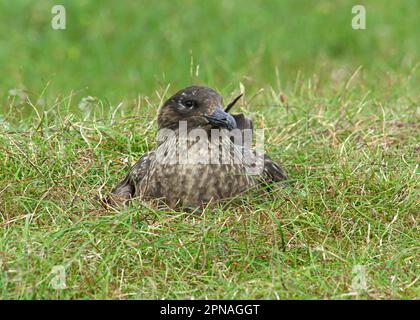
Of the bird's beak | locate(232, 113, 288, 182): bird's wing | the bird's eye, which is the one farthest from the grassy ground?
the bird's eye

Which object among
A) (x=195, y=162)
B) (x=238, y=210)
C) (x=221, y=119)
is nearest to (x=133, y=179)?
(x=195, y=162)

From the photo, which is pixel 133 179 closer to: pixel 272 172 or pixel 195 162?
pixel 195 162

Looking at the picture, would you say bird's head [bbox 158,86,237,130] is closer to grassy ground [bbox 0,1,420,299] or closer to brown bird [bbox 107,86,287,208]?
brown bird [bbox 107,86,287,208]

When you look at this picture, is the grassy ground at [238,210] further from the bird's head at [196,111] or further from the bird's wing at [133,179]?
the bird's head at [196,111]

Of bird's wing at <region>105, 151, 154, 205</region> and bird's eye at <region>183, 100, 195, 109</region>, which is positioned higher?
bird's eye at <region>183, 100, 195, 109</region>

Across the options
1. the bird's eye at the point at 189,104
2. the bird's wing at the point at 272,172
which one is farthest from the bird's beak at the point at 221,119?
the bird's wing at the point at 272,172
